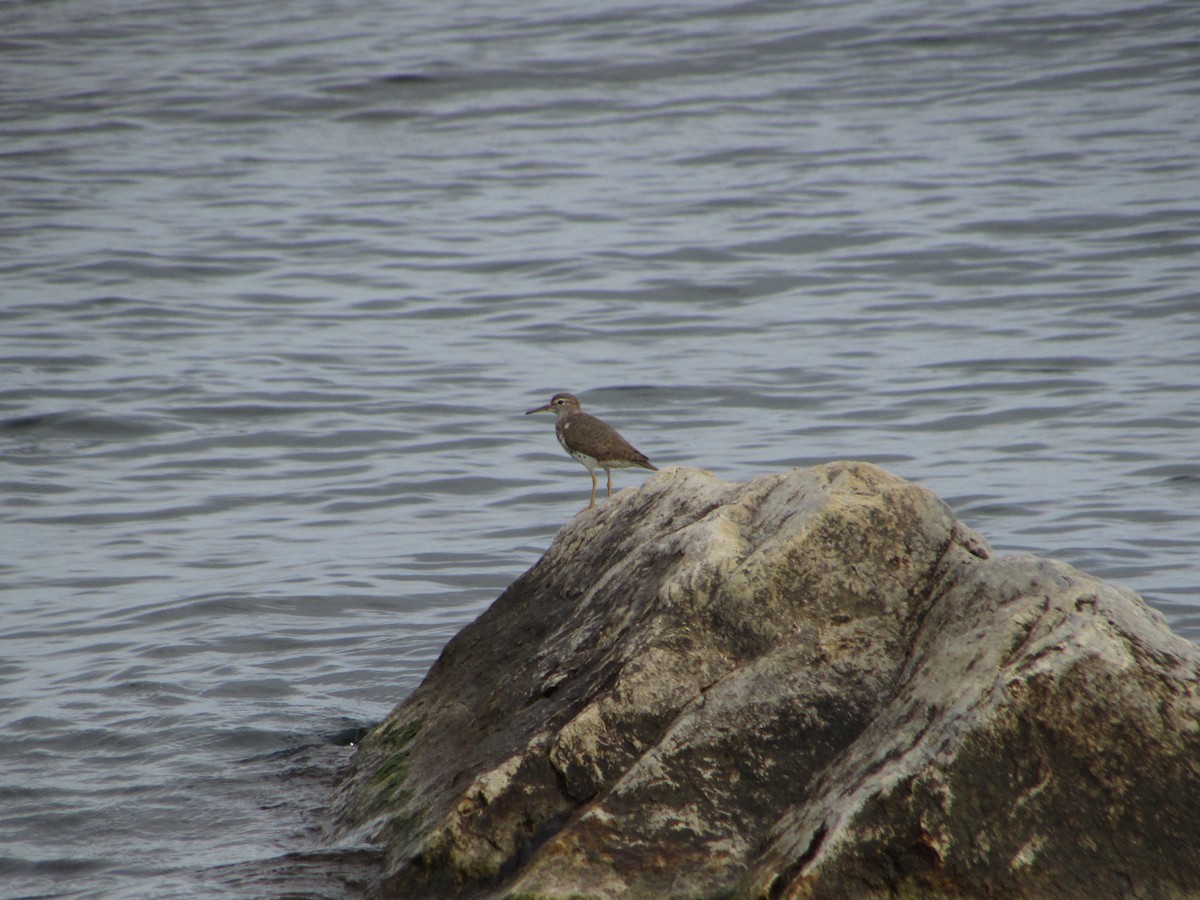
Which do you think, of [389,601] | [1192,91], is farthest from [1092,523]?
[1192,91]

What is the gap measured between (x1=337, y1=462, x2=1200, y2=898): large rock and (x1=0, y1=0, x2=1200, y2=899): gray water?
2.84 feet

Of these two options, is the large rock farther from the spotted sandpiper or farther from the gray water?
the spotted sandpiper

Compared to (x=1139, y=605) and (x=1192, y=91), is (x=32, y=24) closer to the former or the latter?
(x=1192, y=91)

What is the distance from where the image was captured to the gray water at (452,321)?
7934 millimetres

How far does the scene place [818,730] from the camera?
4270 millimetres

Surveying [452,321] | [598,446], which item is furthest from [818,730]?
[452,321]

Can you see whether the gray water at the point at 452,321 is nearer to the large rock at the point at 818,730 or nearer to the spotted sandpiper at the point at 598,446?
the large rock at the point at 818,730

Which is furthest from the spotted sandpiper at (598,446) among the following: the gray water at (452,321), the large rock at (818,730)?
the large rock at (818,730)

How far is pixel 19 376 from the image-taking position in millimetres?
15516

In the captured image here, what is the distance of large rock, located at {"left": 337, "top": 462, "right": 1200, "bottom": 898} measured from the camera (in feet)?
12.4

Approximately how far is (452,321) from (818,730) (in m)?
13.8

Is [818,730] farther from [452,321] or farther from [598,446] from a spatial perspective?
[452,321]

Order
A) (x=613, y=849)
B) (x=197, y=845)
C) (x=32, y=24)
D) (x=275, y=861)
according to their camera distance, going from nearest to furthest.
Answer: (x=613, y=849) → (x=275, y=861) → (x=197, y=845) → (x=32, y=24)

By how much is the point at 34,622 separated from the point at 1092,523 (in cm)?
724
